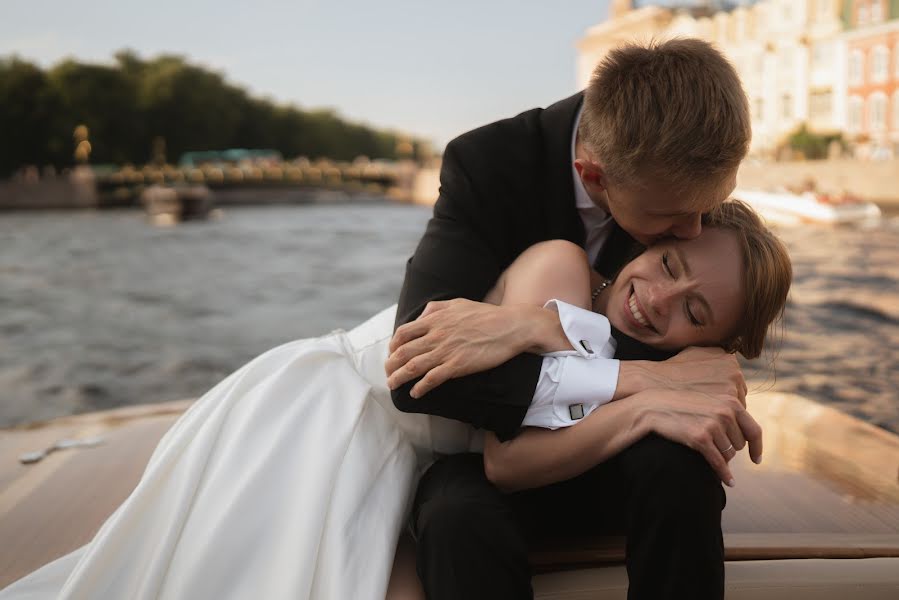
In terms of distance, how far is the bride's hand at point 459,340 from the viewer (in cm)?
103

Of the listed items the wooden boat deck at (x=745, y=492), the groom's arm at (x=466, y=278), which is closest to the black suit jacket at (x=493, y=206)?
the groom's arm at (x=466, y=278)

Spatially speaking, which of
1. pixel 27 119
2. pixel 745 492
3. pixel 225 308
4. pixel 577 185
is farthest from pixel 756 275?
pixel 27 119

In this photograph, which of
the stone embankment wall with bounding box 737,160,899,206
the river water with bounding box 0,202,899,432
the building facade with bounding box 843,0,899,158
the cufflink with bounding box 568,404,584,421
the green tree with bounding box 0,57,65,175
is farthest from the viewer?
the green tree with bounding box 0,57,65,175

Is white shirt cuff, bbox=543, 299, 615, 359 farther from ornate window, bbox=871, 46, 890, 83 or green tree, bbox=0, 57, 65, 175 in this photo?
green tree, bbox=0, 57, 65, 175

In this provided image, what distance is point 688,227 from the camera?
3.64ft

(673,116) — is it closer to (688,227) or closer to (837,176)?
(688,227)

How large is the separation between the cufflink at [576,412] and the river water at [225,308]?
559 millimetres

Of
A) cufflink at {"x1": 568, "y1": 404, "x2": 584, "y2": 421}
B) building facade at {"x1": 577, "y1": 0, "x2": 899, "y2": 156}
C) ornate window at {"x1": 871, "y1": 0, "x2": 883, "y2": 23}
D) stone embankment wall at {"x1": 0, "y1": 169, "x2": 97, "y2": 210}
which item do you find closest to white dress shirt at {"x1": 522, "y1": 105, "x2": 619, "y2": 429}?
cufflink at {"x1": 568, "y1": 404, "x2": 584, "y2": 421}

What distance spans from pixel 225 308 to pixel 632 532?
10.1 metres

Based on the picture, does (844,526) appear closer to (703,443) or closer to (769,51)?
(703,443)

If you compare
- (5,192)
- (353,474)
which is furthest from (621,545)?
(5,192)

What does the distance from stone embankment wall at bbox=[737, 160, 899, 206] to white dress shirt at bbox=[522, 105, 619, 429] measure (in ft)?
58.4

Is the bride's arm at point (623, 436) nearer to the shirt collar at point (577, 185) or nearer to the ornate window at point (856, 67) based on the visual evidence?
the shirt collar at point (577, 185)

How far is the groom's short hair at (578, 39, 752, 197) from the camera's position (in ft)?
3.22
